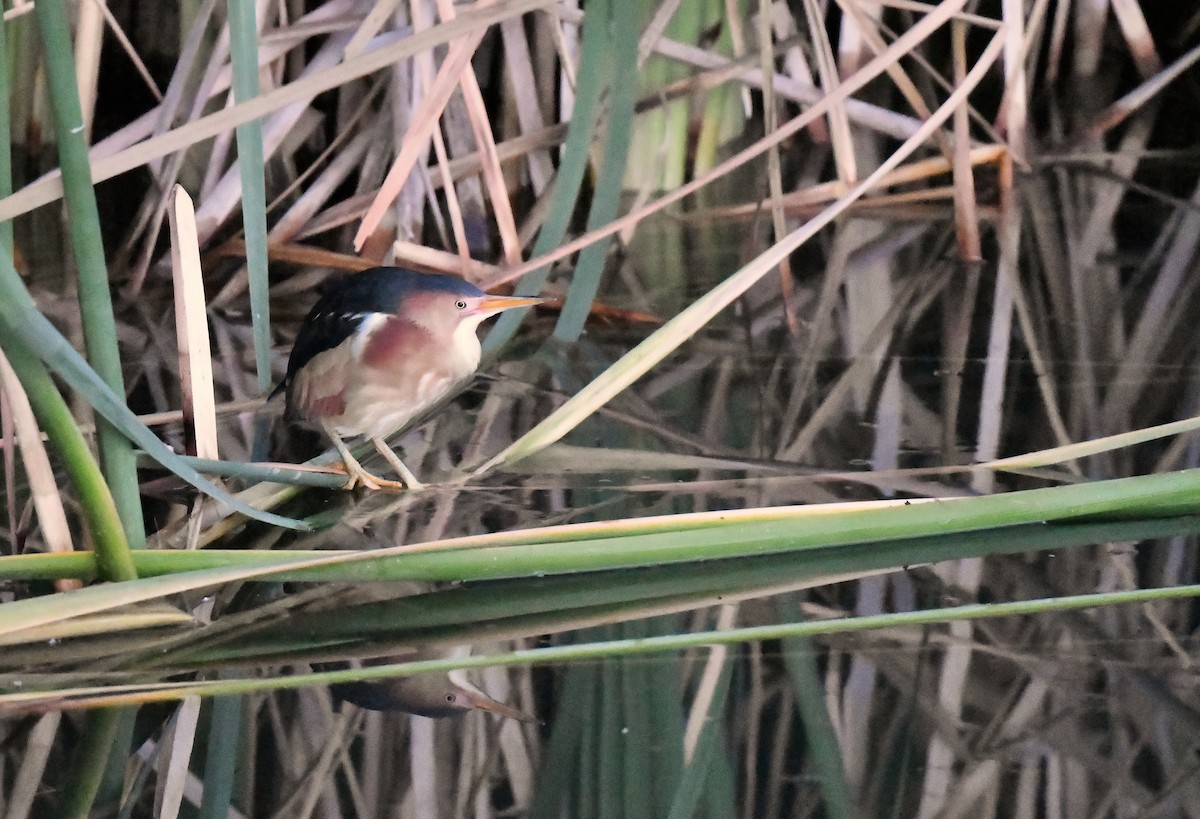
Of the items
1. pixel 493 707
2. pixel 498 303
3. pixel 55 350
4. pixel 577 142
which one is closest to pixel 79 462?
pixel 55 350

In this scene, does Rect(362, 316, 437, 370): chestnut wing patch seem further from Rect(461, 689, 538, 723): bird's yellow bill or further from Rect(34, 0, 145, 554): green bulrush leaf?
Rect(461, 689, 538, 723): bird's yellow bill

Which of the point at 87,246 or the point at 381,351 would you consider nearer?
the point at 87,246

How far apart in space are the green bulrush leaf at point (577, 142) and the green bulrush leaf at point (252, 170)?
408 mm

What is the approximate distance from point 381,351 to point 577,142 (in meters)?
0.46

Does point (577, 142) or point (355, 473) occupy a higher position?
point (577, 142)

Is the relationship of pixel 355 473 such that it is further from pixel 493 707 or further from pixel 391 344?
pixel 493 707

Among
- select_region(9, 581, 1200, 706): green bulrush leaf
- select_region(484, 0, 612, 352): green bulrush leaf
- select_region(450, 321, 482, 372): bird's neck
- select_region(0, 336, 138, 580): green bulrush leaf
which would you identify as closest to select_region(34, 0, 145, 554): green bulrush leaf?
select_region(0, 336, 138, 580): green bulrush leaf

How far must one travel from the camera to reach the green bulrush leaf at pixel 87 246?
1161mm

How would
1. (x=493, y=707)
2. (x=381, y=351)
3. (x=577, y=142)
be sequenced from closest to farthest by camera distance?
(x=493, y=707)
(x=381, y=351)
(x=577, y=142)

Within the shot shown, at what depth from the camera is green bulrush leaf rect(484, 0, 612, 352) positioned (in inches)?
69.4

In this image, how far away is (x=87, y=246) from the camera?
1210 millimetres

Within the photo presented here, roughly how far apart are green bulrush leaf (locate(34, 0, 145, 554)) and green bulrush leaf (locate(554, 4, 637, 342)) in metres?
0.75

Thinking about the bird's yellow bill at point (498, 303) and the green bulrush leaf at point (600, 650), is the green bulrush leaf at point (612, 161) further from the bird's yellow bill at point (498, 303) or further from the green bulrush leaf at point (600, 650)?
the green bulrush leaf at point (600, 650)

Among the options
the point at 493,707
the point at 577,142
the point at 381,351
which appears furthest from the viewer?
the point at 577,142
